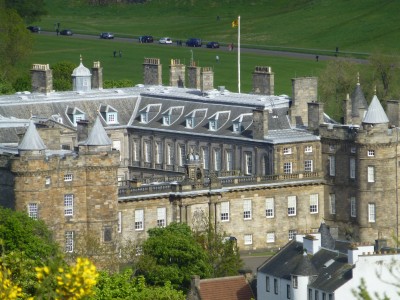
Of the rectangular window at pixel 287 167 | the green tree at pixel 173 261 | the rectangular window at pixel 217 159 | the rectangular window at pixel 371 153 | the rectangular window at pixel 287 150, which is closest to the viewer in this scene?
the green tree at pixel 173 261

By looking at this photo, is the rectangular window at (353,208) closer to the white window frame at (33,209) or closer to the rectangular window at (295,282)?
the white window frame at (33,209)

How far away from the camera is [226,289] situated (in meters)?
93.6

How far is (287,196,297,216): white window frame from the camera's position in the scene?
122688 millimetres

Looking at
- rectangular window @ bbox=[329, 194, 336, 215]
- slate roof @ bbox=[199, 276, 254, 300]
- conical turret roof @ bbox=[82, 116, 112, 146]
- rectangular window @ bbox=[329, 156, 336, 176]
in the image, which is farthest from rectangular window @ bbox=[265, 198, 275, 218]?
slate roof @ bbox=[199, 276, 254, 300]

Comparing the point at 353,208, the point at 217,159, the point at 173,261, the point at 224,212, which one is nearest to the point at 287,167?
the point at 353,208

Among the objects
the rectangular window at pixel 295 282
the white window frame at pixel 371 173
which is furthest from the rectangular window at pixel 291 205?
the rectangular window at pixel 295 282

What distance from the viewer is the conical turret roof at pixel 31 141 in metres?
109

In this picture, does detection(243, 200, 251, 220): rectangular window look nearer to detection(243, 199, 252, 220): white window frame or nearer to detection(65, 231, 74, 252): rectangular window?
detection(243, 199, 252, 220): white window frame

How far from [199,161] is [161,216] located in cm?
441

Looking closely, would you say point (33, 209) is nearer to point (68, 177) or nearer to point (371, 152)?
point (68, 177)

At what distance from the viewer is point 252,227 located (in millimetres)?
121188

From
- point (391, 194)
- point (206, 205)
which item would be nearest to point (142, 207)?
point (206, 205)

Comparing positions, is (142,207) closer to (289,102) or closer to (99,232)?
(99,232)

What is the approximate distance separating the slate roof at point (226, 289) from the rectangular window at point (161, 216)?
2161 centimetres
